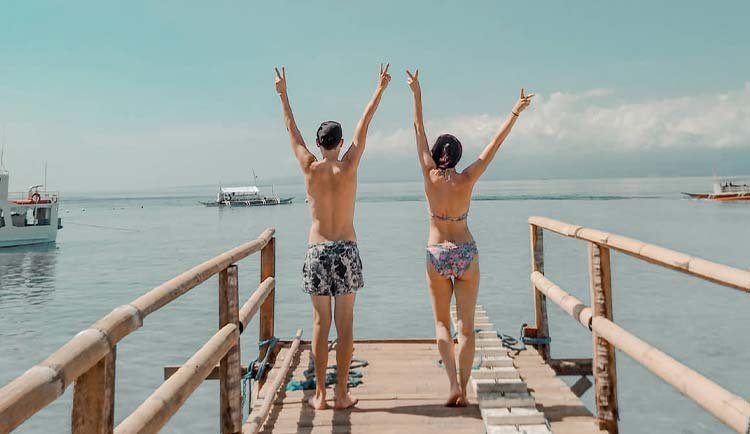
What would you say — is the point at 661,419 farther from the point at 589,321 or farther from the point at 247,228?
the point at 247,228

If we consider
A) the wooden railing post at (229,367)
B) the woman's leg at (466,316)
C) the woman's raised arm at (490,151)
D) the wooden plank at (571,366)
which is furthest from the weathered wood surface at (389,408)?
the woman's raised arm at (490,151)

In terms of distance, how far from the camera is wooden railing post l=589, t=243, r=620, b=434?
350cm

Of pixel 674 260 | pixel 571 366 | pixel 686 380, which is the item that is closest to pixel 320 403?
pixel 686 380

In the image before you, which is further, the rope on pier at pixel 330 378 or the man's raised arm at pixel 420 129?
the rope on pier at pixel 330 378

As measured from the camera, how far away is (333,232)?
398 cm

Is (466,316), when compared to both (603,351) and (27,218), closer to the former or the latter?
(603,351)

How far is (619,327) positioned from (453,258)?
4.13 ft

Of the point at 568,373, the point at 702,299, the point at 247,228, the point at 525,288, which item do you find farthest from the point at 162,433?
the point at 247,228

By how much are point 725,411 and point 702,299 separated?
16.0 m

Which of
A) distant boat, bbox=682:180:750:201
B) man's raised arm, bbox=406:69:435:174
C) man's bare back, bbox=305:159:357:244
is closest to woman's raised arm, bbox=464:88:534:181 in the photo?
man's raised arm, bbox=406:69:435:174

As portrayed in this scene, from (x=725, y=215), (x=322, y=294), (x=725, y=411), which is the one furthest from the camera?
(x=725, y=215)

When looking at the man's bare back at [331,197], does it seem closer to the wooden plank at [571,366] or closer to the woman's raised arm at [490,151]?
the woman's raised arm at [490,151]

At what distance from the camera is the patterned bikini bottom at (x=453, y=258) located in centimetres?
393

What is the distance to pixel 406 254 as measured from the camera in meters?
26.7
